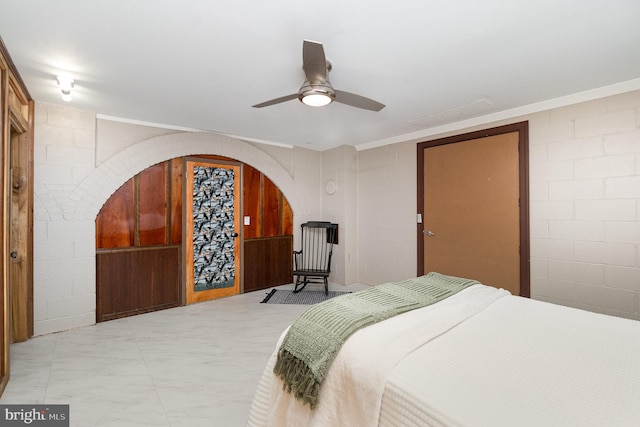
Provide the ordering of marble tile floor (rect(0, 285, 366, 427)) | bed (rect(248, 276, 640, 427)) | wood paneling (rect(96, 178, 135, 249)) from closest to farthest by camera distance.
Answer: bed (rect(248, 276, 640, 427)), marble tile floor (rect(0, 285, 366, 427)), wood paneling (rect(96, 178, 135, 249))

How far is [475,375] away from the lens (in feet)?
3.59

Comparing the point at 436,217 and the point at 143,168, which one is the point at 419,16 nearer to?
the point at 436,217

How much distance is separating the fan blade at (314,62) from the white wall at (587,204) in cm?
256

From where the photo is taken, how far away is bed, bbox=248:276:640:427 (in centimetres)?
94

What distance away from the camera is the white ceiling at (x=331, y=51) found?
176 centimetres

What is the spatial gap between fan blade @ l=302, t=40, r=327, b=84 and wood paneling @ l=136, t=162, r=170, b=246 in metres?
2.71

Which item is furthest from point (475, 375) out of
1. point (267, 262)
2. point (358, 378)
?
point (267, 262)

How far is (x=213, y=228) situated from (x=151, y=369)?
7.32ft

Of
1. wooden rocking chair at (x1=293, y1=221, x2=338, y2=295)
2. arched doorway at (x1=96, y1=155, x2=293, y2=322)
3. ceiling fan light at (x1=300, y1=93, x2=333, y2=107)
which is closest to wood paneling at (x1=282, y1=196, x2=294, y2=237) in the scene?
wooden rocking chair at (x1=293, y1=221, x2=338, y2=295)

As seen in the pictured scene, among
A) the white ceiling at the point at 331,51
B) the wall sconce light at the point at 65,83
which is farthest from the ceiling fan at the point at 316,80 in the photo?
the wall sconce light at the point at 65,83

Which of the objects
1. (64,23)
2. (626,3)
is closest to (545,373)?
(626,3)

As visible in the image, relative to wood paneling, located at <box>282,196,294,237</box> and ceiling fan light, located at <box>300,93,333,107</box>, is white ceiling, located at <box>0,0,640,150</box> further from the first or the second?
wood paneling, located at <box>282,196,294,237</box>

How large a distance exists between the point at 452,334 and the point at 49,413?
246 cm

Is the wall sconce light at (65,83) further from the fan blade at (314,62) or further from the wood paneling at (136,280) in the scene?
the fan blade at (314,62)
